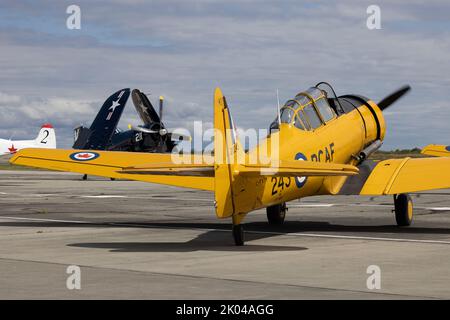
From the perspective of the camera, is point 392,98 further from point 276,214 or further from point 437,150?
point 437,150

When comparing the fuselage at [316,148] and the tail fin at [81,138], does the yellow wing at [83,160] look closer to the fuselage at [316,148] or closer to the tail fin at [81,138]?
the fuselage at [316,148]

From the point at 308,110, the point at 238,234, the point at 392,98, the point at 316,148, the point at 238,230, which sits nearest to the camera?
the point at 238,230

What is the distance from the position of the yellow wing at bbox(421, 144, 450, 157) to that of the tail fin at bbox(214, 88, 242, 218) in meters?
17.3

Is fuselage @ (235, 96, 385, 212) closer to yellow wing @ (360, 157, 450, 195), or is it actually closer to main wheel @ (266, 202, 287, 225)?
yellow wing @ (360, 157, 450, 195)

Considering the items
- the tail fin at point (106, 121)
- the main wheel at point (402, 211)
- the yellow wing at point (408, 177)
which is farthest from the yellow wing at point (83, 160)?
the tail fin at point (106, 121)

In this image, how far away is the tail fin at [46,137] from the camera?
8812 cm

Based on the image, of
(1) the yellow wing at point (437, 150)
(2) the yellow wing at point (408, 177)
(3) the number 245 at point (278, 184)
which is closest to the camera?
(3) the number 245 at point (278, 184)

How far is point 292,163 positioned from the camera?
13984 millimetres

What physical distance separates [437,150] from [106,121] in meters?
20.8

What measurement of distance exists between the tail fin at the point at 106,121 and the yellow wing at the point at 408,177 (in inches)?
1090

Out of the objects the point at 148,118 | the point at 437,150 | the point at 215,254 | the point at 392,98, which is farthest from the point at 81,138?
the point at 215,254

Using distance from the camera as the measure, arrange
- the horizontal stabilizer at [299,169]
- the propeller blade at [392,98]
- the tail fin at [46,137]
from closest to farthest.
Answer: the horizontal stabilizer at [299,169] → the propeller blade at [392,98] → the tail fin at [46,137]
